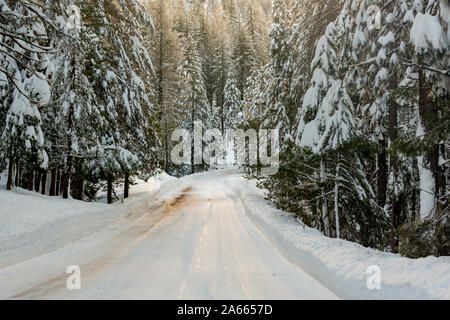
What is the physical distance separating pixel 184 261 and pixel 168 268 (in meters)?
0.64

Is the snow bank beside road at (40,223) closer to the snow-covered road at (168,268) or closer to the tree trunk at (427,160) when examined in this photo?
the snow-covered road at (168,268)

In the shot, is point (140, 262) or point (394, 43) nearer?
point (140, 262)

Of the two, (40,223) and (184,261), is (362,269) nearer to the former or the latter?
(184,261)

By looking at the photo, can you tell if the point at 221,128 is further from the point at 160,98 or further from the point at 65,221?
the point at 65,221

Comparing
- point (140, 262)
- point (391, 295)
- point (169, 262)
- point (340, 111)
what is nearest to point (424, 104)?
A: point (340, 111)

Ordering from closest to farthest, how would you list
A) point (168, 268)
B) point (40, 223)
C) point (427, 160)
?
point (168, 268) < point (427, 160) < point (40, 223)

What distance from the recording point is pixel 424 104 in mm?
7352

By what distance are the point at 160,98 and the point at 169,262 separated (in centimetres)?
2560

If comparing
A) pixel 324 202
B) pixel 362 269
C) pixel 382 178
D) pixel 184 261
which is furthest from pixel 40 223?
pixel 382 178

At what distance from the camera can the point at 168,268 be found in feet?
20.5

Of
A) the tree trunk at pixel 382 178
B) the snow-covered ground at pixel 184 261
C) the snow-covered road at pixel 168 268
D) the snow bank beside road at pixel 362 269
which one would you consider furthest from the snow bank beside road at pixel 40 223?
the tree trunk at pixel 382 178

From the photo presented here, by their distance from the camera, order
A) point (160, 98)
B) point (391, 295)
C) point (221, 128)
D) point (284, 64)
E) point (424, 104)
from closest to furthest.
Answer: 1. point (391, 295)
2. point (424, 104)
3. point (284, 64)
4. point (160, 98)
5. point (221, 128)

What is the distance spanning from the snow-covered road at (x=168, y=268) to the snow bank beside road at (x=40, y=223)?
0.39 meters

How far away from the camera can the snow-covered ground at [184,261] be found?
15.8ft
